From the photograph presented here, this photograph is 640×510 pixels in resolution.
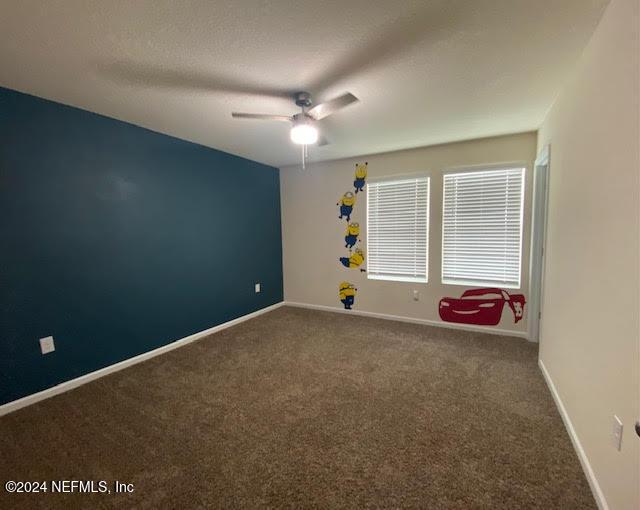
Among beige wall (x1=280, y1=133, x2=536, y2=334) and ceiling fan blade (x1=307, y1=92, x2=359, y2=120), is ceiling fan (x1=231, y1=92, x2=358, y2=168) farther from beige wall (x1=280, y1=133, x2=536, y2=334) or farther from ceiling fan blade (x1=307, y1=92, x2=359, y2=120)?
beige wall (x1=280, y1=133, x2=536, y2=334)

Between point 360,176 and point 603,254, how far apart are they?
301 cm

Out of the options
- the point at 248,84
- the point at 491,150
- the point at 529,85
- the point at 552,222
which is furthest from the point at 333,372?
the point at 491,150

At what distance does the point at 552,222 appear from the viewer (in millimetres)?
2270

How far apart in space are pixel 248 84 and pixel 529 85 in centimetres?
205

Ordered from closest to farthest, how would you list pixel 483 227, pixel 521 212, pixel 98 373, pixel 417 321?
pixel 98 373, pixel 521 212, pixel 483 227, pixel 417 321

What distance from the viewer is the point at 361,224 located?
4.11m

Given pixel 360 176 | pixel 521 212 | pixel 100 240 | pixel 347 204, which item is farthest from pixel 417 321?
pixel 100 240

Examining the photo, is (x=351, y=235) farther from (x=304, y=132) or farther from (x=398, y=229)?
(x=304, y=132)

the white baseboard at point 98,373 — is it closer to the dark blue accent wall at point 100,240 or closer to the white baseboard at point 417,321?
the dark blue accent wall at point 100,240

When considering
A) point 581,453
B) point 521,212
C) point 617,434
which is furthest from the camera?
point 521,212

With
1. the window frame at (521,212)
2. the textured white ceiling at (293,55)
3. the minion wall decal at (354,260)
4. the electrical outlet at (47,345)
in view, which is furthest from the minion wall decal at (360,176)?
the electrical outlet at (47,345)

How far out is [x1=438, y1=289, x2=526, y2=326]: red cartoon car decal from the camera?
3.30 meters

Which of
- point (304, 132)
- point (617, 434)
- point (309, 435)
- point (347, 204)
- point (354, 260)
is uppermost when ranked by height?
point (304, 132)

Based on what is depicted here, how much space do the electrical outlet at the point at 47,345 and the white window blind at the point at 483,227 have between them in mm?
4018
